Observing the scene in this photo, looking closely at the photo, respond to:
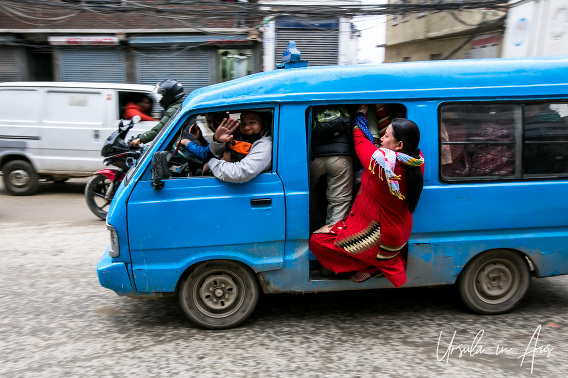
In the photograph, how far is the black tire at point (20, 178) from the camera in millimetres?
9008

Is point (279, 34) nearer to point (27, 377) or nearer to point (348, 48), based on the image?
point (348, 48)

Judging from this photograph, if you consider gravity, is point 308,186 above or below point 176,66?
Result: below

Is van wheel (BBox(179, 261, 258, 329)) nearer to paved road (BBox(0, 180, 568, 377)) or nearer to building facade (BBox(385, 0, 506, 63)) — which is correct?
paved road (BBox(0, 180, 568, 377))

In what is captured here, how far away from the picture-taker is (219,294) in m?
3.83

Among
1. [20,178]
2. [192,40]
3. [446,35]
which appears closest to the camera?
[20,178]

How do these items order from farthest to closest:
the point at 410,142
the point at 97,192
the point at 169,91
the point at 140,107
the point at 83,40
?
the point at 83,40 < the point at 140,107 < the point at 97,192 < the point at 169,91 < the point at 410,142

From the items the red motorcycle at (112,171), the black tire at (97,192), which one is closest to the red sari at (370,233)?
the red motorcycle at (112,171)

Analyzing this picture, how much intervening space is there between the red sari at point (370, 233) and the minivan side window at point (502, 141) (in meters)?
0.54

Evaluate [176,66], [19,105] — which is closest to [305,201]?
[19,105]

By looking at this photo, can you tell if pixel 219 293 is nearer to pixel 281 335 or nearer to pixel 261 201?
pixel 281 335

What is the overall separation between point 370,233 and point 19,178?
25.2ft

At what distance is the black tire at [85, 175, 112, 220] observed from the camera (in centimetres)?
724

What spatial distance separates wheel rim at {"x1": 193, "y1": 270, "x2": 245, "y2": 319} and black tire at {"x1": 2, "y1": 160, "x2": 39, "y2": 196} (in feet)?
21.6

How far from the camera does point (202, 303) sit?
3.84 metres
